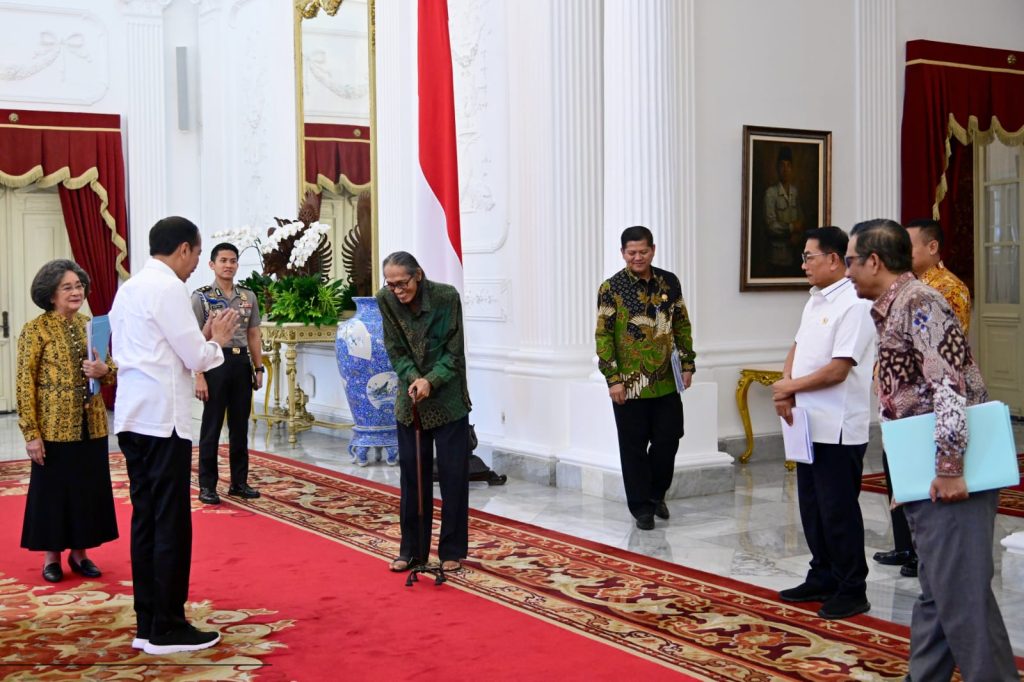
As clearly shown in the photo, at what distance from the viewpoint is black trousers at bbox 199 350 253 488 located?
7.09 m

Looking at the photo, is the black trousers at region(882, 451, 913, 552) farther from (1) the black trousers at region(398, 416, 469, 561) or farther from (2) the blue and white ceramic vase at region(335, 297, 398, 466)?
(2) the blue and white ceramic vase at region(335, 297, 398, 466)

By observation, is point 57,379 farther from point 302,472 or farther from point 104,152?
point 104,152

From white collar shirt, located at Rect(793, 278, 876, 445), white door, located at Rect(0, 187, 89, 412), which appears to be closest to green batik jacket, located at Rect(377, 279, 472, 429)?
white collar shirt, located at Rect(793, 278, 876, 445)

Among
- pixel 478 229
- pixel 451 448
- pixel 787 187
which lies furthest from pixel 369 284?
pixel 451 448

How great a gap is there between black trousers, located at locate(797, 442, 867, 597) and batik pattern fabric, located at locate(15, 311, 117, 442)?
3097mm

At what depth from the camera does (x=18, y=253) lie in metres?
12.6

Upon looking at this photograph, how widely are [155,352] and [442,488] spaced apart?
1.61 m

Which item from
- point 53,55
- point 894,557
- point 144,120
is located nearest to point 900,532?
point 894,557

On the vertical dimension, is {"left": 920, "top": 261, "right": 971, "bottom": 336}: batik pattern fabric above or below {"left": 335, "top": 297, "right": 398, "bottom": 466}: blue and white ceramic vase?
above

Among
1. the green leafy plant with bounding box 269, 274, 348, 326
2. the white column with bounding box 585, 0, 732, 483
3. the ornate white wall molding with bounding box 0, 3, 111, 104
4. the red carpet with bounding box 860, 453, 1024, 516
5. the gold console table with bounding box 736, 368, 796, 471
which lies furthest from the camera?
the ornate white wall molding with bounding box 0, 3, 111, 104

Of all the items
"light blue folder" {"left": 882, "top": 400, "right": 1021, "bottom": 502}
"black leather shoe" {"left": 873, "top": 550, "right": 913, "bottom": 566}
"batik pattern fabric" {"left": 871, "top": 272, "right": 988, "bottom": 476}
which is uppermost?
"batik pattern fabric" {"left": 871, "top": 272, "right": 988, "bottom": 476}

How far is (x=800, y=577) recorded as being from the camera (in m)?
5.14

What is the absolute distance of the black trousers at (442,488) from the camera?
5238 millimetres

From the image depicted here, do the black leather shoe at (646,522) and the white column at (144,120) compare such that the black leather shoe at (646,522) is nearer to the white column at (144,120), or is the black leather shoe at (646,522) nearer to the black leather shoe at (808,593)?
the black leather shoe at (808,593)
